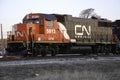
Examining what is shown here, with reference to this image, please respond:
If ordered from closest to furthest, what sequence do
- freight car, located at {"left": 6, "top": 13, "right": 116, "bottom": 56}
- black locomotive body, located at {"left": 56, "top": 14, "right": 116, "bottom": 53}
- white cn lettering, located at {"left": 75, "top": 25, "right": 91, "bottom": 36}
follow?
1. freight car, located at {"left": 6, "top": 13, "right": 116, "bottom": 56}
2. black locomotive body, located at {"left": 56, "top": 14, "right": 116, "bottom": 53}
3. white cn lettering, located at {"left": 75, "top": 25, "right": 91, "bottom": 36}

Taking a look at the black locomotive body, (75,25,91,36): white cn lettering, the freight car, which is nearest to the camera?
the freight car

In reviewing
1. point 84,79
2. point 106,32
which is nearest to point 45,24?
point 106,32

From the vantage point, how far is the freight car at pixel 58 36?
979 inches

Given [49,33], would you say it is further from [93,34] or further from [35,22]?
[93,34]

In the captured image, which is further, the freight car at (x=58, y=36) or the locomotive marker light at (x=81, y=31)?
the locomotive marker light at (x=81, y=31)

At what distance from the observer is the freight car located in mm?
24869

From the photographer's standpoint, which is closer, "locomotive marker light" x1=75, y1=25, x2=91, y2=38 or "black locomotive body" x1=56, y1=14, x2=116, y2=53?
"black locomotive body" x1=56, y1=14, x2=116, y2=53

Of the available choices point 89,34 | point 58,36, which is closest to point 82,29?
point 89,34

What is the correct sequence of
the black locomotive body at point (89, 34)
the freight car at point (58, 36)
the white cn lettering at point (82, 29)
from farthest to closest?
1. the white cn lettering at point (82, 29)
2. the black locomotive body at point (89, 34)
3. the freight car at point (58, 36)

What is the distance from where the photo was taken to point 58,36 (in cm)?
2728

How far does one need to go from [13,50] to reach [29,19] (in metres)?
3.38

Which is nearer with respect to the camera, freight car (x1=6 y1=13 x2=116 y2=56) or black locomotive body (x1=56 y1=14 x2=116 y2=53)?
freight car (x1=6 y1=13 x2=116 y2=56)

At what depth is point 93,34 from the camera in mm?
31094

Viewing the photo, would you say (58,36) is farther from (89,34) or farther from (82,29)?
(89,34)
